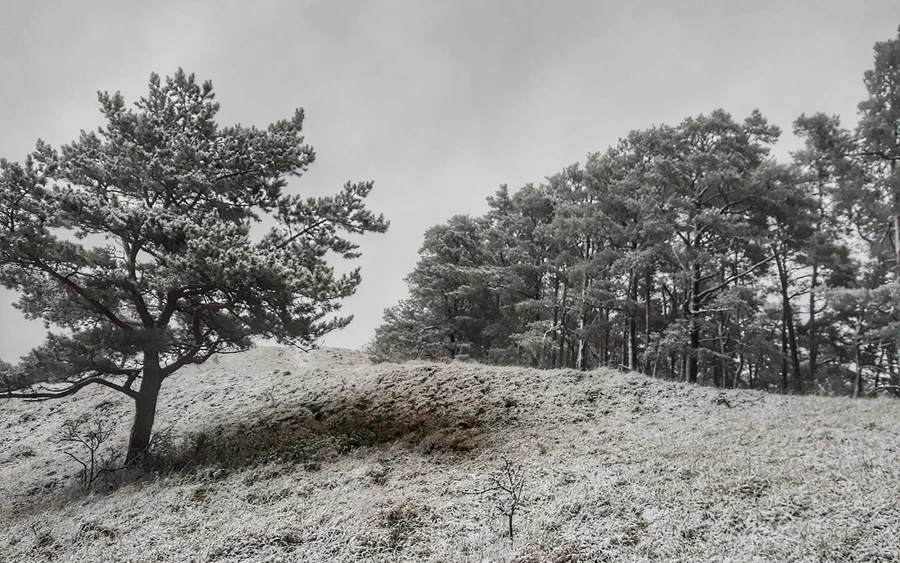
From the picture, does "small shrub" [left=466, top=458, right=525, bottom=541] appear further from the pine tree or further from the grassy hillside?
the pine tree

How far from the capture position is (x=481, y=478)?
28.3 feet

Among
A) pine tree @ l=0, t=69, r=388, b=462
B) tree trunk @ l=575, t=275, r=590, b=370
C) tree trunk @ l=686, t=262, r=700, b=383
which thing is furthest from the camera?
tree trunk @ l=575, t=275, r=590, b=370

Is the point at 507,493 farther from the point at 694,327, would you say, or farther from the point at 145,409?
the point at 694,327

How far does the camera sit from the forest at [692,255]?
14.7 m

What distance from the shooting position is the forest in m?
14.7

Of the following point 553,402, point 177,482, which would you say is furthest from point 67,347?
point 553,402

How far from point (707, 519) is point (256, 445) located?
1032cm

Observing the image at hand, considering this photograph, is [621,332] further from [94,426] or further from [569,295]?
[94,426]

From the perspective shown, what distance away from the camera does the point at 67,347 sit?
478 inches

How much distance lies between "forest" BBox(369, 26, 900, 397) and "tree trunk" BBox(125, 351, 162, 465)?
12.7 metres

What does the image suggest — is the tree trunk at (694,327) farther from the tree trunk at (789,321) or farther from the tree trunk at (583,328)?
the tree trunk at (789,321)

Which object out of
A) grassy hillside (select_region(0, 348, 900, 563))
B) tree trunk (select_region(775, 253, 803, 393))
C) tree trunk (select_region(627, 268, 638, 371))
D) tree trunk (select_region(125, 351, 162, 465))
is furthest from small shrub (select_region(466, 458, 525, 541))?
tree trunk (select_region(775, 253, 803, 393))

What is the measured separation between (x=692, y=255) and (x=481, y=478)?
13.7 metres

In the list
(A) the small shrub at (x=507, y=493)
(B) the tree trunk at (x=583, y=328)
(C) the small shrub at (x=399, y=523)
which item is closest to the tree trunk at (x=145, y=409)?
(C) the small shrub at (x=399, y=523)
